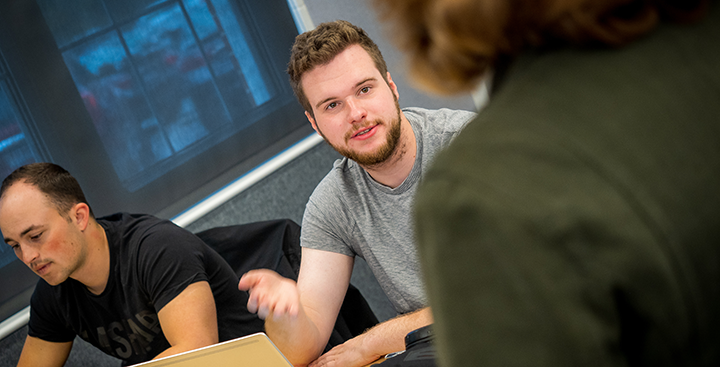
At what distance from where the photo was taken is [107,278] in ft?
3.90

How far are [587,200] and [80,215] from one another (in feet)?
4.00

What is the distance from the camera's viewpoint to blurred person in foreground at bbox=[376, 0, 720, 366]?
8.8 inches

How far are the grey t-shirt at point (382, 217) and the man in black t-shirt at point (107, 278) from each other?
0.25m

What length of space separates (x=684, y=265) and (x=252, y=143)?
1584 millimetres

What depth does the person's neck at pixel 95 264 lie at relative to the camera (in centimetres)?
118

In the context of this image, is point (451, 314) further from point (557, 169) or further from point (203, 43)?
point (203, 43)

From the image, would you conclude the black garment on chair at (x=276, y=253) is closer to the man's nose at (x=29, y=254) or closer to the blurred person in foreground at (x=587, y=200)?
the man's nose at (x=29, y=254)

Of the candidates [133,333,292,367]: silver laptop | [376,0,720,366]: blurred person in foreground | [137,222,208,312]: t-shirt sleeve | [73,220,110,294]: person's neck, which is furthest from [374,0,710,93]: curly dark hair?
[73,220,110,294]: person's neck

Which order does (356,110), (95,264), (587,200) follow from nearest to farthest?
(587,200), (356,110), (95,264)

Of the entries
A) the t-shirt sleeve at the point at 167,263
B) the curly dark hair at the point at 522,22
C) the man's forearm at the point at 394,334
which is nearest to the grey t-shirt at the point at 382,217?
the man's forearm at the point at 394,334

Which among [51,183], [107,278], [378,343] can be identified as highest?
[51,183]

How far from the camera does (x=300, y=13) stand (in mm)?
1812

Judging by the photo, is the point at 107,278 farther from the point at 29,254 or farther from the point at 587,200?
the point at 587,200

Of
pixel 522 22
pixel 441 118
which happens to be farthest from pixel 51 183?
pixel 522 22
